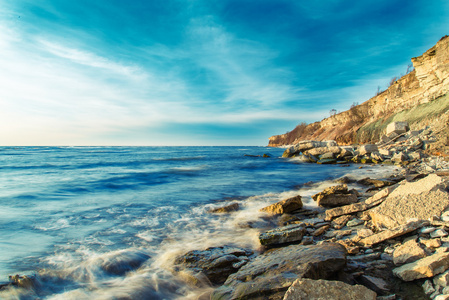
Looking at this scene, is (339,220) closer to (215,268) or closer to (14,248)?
(215,268)

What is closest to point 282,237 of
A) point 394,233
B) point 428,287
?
point 394,233

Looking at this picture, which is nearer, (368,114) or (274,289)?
(274,289)

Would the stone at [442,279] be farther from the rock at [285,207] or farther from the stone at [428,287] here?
the rock at [285,207]

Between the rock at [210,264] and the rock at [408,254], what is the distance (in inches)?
82.8

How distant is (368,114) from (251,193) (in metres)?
43.9

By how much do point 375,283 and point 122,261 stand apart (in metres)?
3.96

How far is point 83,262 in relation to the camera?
14.1ft

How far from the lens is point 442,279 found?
2328mm

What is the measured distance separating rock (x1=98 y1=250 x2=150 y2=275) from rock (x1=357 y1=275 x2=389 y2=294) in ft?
11.5

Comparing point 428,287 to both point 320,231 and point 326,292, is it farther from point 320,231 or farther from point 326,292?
point 320,231

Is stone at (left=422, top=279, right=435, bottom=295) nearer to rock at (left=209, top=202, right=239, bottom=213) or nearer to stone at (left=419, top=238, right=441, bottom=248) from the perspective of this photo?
stone at (left=419, top=238, right=441, bottom=248)

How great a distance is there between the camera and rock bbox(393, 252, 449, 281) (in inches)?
95.3

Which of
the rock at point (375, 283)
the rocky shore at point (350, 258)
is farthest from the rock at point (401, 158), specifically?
the rock at point (375, 283)

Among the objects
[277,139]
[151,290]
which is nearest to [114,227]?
[151,290]
